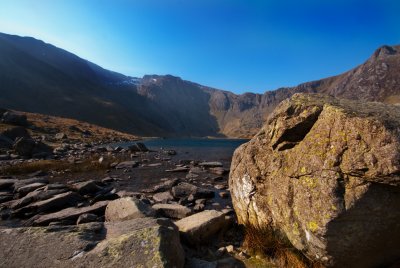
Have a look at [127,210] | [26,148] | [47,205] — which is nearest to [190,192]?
[127,210]

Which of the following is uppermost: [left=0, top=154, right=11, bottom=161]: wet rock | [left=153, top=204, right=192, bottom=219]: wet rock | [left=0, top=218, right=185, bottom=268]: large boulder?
[left=0, top=218, right=185, bottom=268]: large boulder

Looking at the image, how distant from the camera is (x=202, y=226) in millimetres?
9117

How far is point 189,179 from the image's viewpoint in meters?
24.5

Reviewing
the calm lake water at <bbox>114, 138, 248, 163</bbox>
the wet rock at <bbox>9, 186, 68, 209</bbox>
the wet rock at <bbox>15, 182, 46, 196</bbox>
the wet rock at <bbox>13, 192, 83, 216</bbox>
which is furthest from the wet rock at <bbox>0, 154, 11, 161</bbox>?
the wet rock at <bbox>13, 192, 83, 216</bbox>

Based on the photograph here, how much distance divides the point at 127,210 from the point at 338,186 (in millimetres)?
7455

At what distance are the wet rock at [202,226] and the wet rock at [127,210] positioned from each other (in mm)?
1427

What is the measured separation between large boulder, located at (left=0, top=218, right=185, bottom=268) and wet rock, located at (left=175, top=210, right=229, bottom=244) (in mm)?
2081

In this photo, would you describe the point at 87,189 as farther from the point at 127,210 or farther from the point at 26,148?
the point at 26,148

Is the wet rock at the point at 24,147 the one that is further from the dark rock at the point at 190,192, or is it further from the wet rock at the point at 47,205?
the dark rock at the point at 190,192

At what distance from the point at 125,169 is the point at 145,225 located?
915 inches

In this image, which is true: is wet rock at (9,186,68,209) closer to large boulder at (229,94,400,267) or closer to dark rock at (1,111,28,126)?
large boulder at (229,94,400,267)

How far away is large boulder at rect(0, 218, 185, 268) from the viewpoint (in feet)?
19.1

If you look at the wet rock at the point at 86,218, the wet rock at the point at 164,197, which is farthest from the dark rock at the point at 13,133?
the wet rock at the point at 86,218

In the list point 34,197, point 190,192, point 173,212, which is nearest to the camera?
point 173,212
